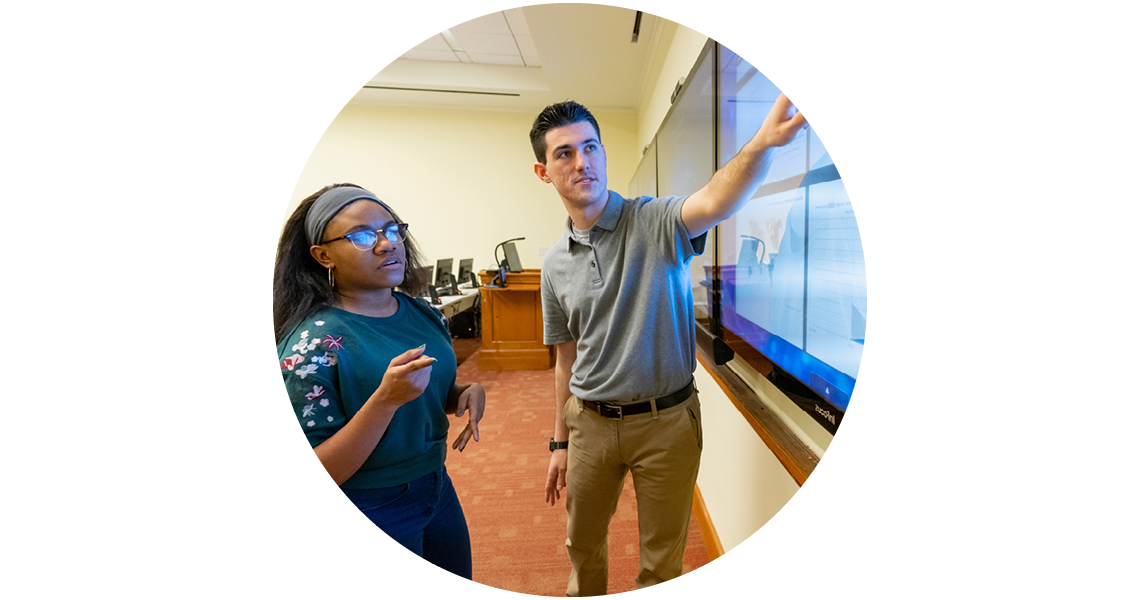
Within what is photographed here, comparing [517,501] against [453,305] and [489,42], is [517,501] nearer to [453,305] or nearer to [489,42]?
[453,305]

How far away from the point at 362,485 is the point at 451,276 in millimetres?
343

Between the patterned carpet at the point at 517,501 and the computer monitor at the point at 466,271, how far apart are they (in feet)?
0.40

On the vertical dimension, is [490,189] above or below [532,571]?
above

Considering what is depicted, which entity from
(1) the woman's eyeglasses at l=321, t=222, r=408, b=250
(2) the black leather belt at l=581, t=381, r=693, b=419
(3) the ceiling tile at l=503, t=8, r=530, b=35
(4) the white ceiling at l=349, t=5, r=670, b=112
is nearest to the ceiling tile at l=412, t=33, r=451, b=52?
(4) the white ceiling at l=349, t=5, r=670, b=112

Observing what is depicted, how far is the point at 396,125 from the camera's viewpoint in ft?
2.03

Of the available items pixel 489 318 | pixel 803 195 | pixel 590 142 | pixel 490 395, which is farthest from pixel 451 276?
pixel 803 195

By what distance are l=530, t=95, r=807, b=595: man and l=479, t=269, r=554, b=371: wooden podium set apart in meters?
0.03

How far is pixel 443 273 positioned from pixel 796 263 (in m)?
0.61

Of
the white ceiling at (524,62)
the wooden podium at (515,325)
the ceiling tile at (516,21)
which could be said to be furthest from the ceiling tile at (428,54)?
the wooden podium at (515,325)

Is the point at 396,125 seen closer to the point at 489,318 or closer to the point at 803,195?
the point at 489,318

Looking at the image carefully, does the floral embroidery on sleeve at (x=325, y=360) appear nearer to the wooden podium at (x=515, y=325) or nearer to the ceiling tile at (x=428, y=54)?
the wooden podium at (x=515, y=325)

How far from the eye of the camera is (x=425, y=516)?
2.00 feet

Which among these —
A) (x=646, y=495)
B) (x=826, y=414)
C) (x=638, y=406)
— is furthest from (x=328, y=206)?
(x=826, y=414)

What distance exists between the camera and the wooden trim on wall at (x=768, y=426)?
0.79 metres
